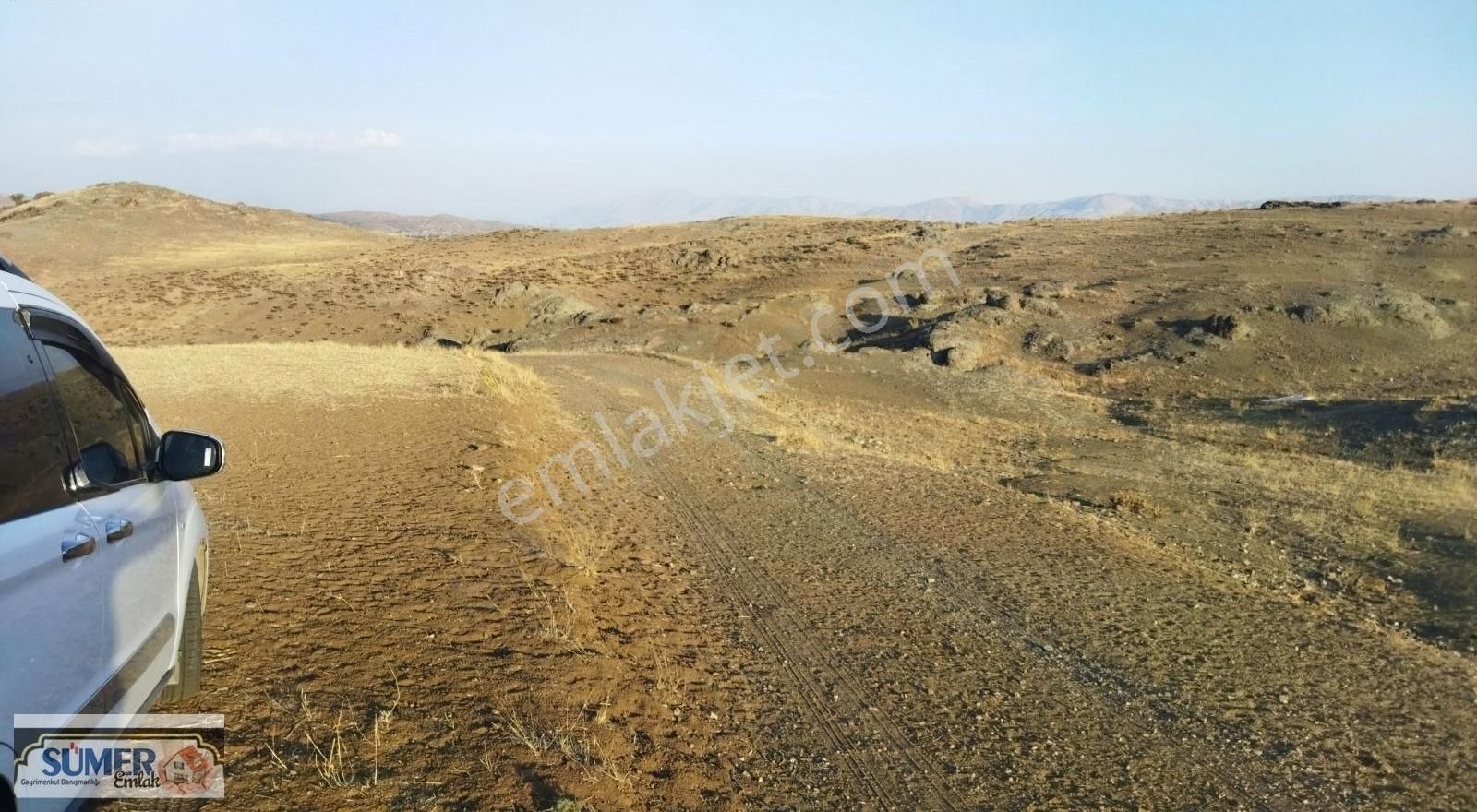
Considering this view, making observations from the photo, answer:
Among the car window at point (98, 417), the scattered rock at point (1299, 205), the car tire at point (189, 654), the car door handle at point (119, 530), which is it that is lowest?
the car tire at point (189, 654)

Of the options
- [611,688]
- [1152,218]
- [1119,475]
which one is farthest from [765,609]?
[1152,218]

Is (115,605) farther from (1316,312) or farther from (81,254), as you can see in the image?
(81,254)

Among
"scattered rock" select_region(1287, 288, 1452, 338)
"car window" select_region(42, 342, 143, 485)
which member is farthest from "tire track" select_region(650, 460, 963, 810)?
"scattered rock" select_region(1287, 288, 1452, 338)

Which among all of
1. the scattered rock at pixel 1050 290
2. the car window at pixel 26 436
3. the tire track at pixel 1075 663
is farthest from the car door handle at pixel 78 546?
the scattered rock at pixel 1050 290

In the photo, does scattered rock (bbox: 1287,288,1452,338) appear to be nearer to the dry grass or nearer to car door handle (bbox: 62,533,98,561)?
the dry grass

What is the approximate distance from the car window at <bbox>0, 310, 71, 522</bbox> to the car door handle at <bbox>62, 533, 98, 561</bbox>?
0.39ft

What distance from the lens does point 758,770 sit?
452 cm

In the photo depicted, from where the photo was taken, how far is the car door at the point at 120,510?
296 cm

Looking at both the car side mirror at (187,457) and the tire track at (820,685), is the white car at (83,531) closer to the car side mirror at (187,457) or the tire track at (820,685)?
the car side mirror at (187,457)

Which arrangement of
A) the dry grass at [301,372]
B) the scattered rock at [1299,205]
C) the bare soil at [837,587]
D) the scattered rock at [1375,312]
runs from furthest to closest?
the scattered rock at [1299,205], the scattered rock at [1375,312], the dry grass at [301,372], the bare soil at [837,587]

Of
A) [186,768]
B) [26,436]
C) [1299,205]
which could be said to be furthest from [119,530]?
[1299,205]

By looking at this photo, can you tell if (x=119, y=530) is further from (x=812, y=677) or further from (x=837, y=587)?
(x=837, y=587)

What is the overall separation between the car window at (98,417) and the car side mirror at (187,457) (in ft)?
0.35

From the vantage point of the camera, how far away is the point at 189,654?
3.87 m
